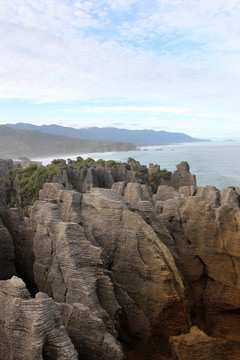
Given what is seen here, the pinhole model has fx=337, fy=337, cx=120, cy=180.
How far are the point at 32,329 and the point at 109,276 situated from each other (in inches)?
168

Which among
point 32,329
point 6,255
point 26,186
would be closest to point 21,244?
point 6,255

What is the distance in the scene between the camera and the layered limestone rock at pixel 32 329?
709 cm

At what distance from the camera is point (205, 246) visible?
556 inches

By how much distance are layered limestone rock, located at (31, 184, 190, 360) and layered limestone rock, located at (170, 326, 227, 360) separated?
50.1 inches

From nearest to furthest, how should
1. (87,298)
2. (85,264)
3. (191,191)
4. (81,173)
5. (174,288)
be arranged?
(87,298), (85,264), (174,288), (191,191), (81,173)

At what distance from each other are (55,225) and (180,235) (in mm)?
6166

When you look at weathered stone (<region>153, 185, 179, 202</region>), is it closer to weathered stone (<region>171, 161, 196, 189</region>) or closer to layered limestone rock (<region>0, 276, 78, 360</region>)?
layered limestone rock (<region>0, 276, 78, 360</region>)

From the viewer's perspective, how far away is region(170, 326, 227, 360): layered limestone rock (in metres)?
10.1

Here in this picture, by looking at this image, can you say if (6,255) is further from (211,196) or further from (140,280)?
(211,196)

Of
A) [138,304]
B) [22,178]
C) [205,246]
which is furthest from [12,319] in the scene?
[22,178]

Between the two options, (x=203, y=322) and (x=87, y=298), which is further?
(x=203, y=322)

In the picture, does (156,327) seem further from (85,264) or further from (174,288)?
(85,264)

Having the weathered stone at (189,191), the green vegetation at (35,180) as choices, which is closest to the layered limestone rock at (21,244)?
the weathered stone at (189,191)

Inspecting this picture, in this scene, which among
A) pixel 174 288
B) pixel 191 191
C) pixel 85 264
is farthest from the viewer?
pixel 191 191
